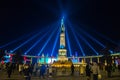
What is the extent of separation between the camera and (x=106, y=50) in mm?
31562

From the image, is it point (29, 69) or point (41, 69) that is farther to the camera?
point (41, 69)

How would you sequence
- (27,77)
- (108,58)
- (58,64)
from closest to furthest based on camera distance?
(27,77)
(108,58)
(58,64)

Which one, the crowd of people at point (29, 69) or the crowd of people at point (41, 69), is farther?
the crowd of people at point (29, 69)

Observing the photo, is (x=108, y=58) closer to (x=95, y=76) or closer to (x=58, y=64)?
(x=95, y=76)

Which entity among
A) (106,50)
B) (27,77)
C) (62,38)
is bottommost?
(27,77)

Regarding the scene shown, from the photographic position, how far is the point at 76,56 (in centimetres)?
11025

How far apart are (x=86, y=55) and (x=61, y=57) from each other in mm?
40528

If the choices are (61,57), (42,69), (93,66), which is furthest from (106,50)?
(61,57)

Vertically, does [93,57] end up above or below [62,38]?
below

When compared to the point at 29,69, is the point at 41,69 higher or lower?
lower

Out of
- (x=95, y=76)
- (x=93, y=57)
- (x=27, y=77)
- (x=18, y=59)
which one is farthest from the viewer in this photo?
(x=93, y=57)

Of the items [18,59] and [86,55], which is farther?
[86,55]

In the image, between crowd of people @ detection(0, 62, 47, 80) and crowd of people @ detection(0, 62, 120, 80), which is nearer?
crowd of people @ detection(0, 62, 120, 80)

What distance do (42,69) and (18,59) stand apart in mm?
19246
